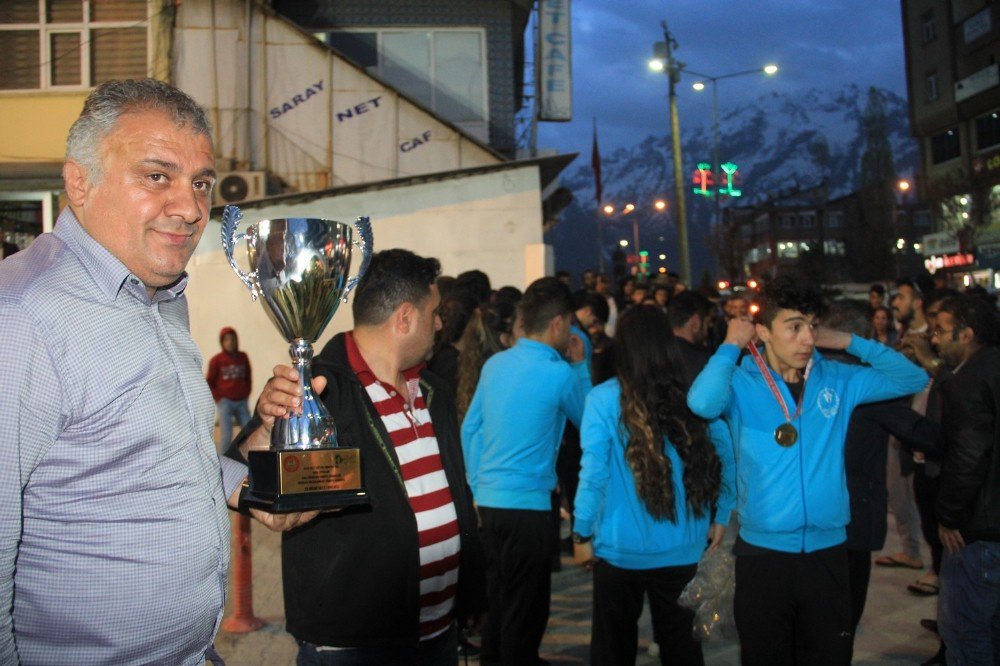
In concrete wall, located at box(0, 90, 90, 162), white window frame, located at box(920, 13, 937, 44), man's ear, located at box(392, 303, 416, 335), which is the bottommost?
man's ear, located at box(392, 303, 416, 335)

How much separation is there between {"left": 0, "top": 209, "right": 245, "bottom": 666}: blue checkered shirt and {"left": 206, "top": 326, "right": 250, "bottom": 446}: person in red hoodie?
1091 cm

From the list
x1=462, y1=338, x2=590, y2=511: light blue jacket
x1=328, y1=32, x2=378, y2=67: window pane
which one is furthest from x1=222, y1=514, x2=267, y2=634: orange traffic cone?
x1=328, y1=32, x2=378, y2=67: window pane

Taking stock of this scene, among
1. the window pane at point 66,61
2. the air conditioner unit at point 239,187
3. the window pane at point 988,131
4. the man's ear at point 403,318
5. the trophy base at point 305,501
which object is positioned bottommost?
the trophy base at point 305,501

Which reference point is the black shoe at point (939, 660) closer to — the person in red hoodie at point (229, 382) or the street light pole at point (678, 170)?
the person in red hoodie at point (229, 382)

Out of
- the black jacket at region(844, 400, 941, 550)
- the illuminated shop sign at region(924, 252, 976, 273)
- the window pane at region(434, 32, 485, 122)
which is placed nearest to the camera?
the black jacket at region(844, 400, 941, 550)

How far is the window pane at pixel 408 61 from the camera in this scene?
787 inches

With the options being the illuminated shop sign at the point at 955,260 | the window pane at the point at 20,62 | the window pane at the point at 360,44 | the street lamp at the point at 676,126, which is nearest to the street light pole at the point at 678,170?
the street lamp at the point at 676,126

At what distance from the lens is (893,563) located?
7844 millimetres

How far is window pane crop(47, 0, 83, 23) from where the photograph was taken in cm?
1766

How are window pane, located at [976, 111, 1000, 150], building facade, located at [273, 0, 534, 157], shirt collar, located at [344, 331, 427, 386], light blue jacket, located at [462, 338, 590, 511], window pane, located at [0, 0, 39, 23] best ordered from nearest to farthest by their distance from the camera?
shirt collar, located at [344, 331, 427, 386]
light blue jacket, located at [462, 338, 590, 511]
window pane, located at [0, 0, 39, 23]
building facade, located at [273, 0, 534, 157]
window pane, located at [976, 111, 1000, 150]

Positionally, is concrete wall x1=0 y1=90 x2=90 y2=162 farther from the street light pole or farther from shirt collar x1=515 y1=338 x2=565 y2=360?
shirt collar x1=515 y1=338 x2=565 y2=360

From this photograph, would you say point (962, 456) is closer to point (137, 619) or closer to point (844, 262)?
point (137, 619)

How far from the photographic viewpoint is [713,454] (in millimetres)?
4621

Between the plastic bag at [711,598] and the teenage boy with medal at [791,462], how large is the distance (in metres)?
0.30
